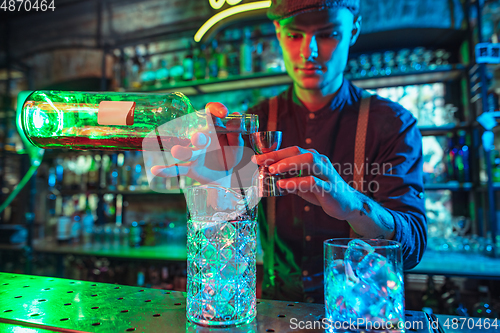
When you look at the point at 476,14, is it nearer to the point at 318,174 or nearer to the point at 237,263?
the point at 318,174

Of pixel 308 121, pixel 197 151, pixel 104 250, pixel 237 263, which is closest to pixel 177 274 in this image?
pixel 104 250

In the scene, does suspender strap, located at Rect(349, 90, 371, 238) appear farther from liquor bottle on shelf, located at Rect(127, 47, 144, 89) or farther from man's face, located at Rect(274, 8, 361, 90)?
liquor bottle on shelf, located at Rect(127, 47, 144, 89)

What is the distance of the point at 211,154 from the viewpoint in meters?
1.17

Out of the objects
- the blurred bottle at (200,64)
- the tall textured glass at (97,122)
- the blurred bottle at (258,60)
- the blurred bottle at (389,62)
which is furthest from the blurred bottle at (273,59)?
the tall textured glass at (97,122)

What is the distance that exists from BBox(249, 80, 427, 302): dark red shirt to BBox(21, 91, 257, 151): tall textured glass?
1.79ft

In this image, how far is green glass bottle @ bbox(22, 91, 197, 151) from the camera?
830 mm

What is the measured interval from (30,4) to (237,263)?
14.6 ft

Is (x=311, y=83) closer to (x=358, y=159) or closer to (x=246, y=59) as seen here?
(x=358, y=159)

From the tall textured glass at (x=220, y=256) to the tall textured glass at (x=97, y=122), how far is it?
0.86ft

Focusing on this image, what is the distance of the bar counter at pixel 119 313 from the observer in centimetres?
62

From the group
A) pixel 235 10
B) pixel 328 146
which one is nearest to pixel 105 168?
pixel 235 10

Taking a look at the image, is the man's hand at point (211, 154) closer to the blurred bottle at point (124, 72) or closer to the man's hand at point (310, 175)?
the man's hand at point (310, 175)

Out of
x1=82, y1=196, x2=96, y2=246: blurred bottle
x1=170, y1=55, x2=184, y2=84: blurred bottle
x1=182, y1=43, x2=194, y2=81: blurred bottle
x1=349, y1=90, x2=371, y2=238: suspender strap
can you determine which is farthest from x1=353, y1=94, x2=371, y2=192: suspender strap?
x1=82, y1=196, x2=96, y2=246: blurred bottle

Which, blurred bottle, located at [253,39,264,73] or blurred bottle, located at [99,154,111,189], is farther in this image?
blurred bottle, located at [99,154,111,189]
